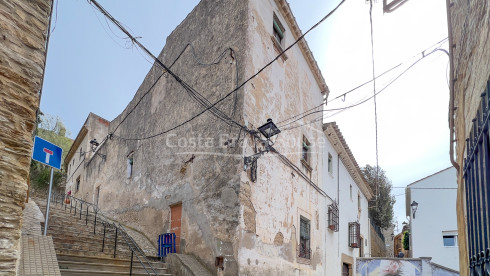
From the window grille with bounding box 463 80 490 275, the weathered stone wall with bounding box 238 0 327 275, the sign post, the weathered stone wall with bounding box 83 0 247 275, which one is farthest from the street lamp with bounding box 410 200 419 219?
the sign post

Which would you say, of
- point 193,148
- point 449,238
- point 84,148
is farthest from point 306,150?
point 84,148

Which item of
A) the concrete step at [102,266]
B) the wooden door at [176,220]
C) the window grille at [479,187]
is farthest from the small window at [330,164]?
the window grille at [479,187]

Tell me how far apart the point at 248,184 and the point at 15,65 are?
5.58 m

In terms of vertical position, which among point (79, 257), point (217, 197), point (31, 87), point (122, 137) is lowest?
point (79, 257)

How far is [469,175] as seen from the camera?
3.31 metres

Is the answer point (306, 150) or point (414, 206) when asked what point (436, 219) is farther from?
point (306, 150)

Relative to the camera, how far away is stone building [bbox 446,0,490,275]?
2.61 metres

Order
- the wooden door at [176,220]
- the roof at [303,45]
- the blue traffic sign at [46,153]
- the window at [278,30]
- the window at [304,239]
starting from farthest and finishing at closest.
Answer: the roof at [303,45]
the window at [278,30]
the window at [304,239]
the wooden door at [176,220]
the blue traffic sign at [46,153]

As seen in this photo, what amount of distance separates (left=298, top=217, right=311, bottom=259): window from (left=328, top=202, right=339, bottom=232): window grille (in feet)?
7.11

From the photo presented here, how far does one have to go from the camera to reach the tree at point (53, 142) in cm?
2338

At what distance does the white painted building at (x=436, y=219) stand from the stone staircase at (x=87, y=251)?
1475 centimetres

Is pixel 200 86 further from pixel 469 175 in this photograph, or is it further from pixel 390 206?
pixel 390 206

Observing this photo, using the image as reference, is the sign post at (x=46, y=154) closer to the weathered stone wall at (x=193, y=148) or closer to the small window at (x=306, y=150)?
the weathered stone wall at (x=193, y=148)

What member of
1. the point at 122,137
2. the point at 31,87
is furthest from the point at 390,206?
the point at 31,87
